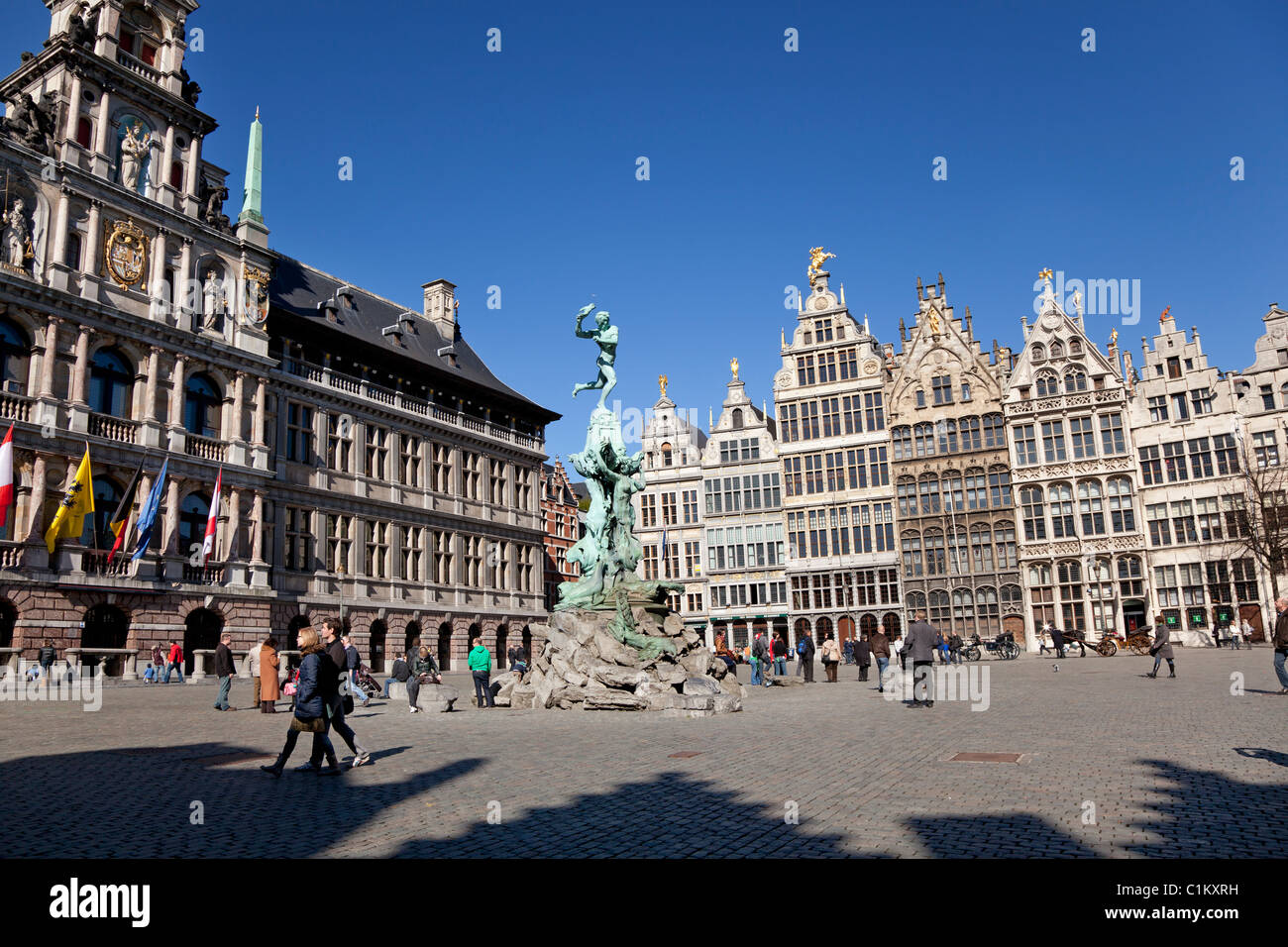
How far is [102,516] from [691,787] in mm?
30619

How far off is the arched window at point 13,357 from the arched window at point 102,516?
413 centimetres

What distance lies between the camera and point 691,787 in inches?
359

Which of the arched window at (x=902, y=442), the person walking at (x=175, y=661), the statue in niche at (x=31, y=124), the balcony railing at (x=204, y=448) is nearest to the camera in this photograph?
the person walking at (x=175, y=661)

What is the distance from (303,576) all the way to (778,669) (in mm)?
22287

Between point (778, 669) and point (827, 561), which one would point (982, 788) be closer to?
point (778, 669)

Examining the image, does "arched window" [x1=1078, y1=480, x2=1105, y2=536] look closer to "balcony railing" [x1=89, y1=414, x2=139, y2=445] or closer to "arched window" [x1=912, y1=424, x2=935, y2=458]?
"arched window" [x1=912, y1=424, x2=935, y2=458]

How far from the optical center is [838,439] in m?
58.3

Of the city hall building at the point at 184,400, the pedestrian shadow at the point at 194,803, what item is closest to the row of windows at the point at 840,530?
the city hall building at the point at 184,400

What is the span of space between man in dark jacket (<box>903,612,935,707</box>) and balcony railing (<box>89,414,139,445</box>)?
29148 mm

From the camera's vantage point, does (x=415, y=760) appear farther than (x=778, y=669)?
No

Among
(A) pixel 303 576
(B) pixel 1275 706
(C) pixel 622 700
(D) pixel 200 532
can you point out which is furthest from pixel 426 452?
(B) pixel 1275 706

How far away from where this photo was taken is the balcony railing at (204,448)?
117 feet

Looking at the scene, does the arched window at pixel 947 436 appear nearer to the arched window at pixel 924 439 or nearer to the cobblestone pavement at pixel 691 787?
the arched window at pixel 924 439
